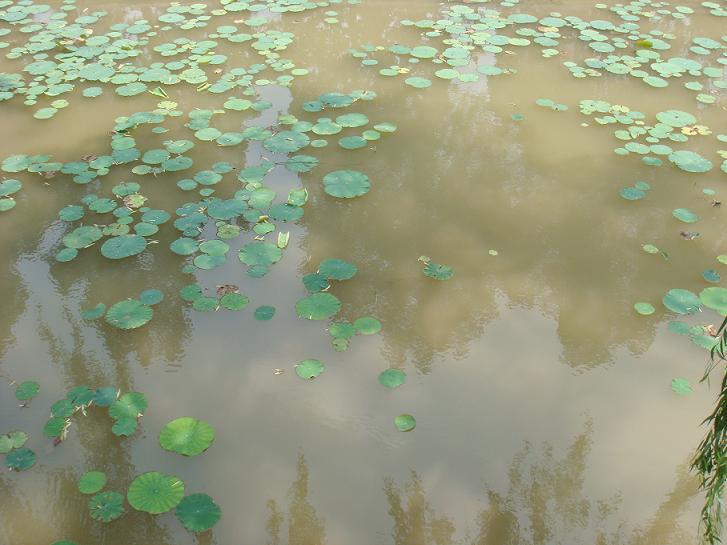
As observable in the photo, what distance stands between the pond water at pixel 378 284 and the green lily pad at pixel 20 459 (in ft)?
0.10

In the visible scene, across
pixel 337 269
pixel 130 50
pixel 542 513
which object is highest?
pixel 130 50

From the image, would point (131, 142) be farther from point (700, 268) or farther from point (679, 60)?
point (679, 60)

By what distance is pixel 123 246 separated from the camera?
3.22m

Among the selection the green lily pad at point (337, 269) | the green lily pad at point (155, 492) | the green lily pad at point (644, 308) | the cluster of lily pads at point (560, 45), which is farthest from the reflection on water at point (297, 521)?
the cluster of lily pads at point (560, 45)

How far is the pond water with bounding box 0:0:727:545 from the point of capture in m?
2.23

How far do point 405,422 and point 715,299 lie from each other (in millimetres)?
1736

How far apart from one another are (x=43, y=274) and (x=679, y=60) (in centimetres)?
529

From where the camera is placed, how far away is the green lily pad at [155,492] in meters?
2.13

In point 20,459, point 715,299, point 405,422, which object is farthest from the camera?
point 715,299

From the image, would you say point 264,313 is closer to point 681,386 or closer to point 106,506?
point 106,506

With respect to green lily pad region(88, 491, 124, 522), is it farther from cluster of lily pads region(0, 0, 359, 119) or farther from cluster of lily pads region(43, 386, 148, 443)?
cluster of lily pads region(0, 0, 359, 119)

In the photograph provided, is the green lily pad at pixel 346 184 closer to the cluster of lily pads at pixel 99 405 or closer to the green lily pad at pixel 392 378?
the green lily pad at pixel 392 378

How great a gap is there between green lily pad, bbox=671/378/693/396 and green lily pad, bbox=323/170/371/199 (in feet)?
6.57

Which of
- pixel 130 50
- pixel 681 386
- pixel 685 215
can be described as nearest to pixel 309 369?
pixel 681 386
